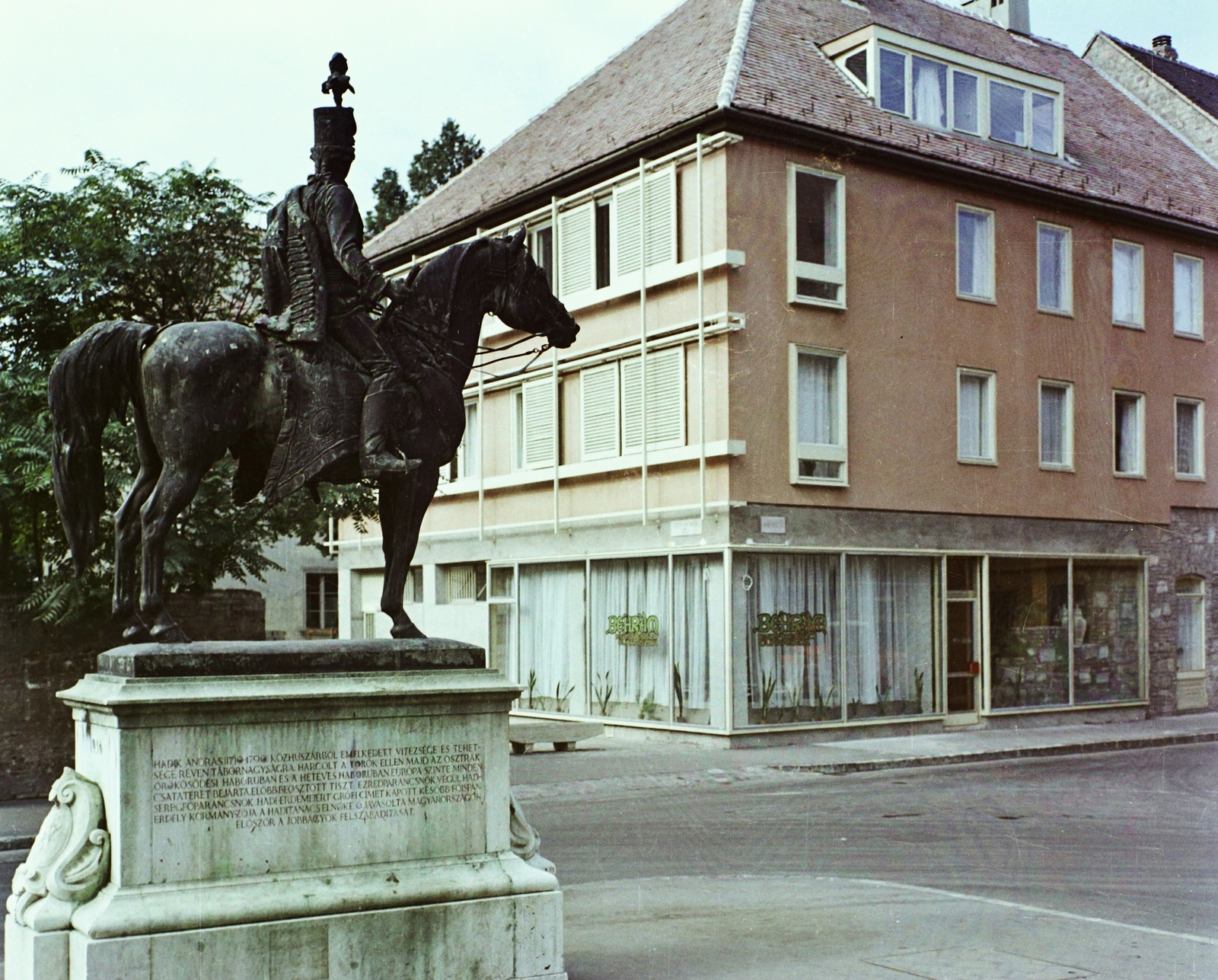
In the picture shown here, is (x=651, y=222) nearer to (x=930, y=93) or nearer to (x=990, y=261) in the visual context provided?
(x=930, y=93)

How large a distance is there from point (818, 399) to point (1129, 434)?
8.23 m

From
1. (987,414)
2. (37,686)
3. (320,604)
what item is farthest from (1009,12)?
(37,686)

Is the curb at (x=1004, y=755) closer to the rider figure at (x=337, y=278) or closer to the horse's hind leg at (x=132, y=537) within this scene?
the rider figure at (x=337, y=278)

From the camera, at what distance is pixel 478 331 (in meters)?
8.66

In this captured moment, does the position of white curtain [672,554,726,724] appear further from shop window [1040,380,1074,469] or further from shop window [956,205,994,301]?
shop window [1040,380,1074,469]

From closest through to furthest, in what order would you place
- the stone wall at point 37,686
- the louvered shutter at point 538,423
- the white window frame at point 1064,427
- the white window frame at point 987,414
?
1. the stone wall at point 37,686
2. the white window frame at point 987,414
3. the louvered shutter at point 538,423
4. the white window frame at point 1064,427

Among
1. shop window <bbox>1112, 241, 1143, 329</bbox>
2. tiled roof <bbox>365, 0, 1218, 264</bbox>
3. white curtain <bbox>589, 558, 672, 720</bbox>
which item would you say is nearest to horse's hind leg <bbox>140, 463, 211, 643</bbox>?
tiled roof <bbox>365, 0, 1218, 264</bbox>

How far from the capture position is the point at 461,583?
3109cm

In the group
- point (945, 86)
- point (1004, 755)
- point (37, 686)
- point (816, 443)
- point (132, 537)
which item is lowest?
point (1004, 755)

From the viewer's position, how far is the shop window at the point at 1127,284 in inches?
1162

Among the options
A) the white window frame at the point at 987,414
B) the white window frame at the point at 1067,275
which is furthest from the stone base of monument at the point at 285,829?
the white window frame at the point at 1067,275

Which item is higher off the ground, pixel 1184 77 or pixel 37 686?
pixel 1184 77

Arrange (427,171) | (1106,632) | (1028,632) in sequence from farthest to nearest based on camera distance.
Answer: (427,171)
(1106,632)
(1028,632)

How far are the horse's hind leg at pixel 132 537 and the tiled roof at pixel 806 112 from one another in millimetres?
16918
